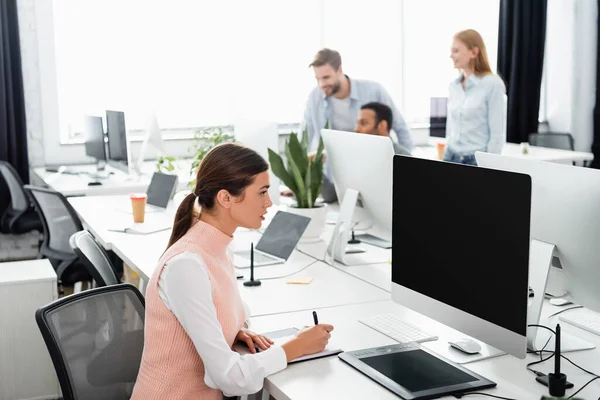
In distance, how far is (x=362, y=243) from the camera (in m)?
3.29

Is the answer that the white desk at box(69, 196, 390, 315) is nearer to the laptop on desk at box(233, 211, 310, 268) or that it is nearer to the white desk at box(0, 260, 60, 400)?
the laptop on desk at box(233, 211, 310, 268)

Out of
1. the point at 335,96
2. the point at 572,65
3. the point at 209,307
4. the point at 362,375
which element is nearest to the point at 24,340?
the point at 209,307

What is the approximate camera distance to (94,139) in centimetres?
539

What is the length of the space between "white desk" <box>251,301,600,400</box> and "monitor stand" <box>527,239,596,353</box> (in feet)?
0.14

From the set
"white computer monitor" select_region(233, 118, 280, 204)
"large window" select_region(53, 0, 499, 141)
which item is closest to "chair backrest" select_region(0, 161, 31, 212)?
"large window" select_region(53, 0, 499, 141)

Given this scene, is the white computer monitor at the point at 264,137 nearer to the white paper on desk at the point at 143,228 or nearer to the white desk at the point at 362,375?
Answer: the white paper on desk at the point at 143,228

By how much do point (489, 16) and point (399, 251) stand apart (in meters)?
5.66

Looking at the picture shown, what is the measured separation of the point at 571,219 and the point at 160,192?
2630 millimetres

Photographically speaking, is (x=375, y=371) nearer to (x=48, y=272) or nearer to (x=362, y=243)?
(x=362, y=243)

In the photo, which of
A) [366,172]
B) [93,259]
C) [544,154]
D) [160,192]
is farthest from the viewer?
[544,154]

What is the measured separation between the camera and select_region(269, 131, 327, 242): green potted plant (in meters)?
→ 3.23

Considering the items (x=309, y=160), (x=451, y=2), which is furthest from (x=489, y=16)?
(x=309, y=160)

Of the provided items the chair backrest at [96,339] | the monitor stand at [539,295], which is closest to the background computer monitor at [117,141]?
the chair backrest at [96,339]

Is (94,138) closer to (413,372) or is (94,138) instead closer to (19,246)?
(19,246)
